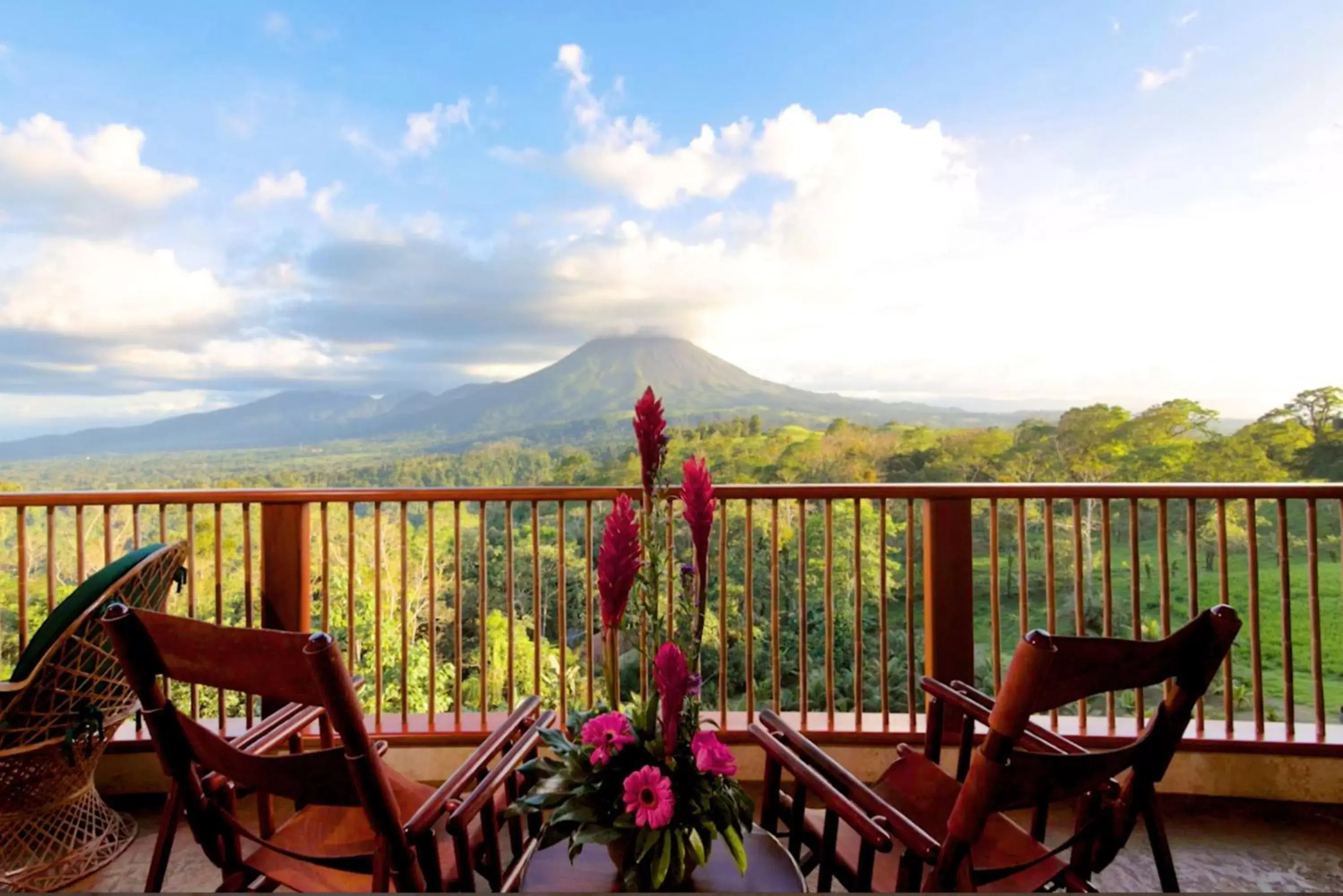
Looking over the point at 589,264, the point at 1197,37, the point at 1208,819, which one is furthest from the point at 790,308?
the point at 1208,819

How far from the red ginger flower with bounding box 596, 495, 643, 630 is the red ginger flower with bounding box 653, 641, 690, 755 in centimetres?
11

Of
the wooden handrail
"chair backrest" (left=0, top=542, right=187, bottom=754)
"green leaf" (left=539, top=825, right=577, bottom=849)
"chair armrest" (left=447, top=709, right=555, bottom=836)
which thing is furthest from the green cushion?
"green leaf" (left=539, top=825, right=577, bottom=849)

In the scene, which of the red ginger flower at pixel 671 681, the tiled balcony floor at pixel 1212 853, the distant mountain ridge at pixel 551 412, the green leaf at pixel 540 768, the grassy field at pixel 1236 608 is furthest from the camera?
the distant mountain ridge at pixel 551 412

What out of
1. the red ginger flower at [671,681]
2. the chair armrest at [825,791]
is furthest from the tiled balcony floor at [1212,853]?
the red ginger flower at [671,681]

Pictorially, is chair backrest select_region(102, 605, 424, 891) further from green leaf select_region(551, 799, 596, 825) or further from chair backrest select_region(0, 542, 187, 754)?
chair backrest select_region(0, 542, 187, 754)

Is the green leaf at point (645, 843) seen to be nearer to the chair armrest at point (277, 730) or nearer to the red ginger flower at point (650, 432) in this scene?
the red ginger flower at point (650, 432)

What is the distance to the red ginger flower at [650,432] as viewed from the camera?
1018mm

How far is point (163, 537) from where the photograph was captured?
2408mm

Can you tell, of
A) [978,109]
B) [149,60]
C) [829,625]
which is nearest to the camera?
[829,625]

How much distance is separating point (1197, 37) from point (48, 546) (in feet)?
23.1

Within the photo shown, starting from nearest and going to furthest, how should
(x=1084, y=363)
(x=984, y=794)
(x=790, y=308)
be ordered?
(x=984, y=794)
(x=1084, y=363)
(x=790, y=308)

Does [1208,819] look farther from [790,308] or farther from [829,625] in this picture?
[790,308]

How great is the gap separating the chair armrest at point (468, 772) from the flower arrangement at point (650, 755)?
16cm

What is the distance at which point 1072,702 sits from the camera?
3.80 ft
